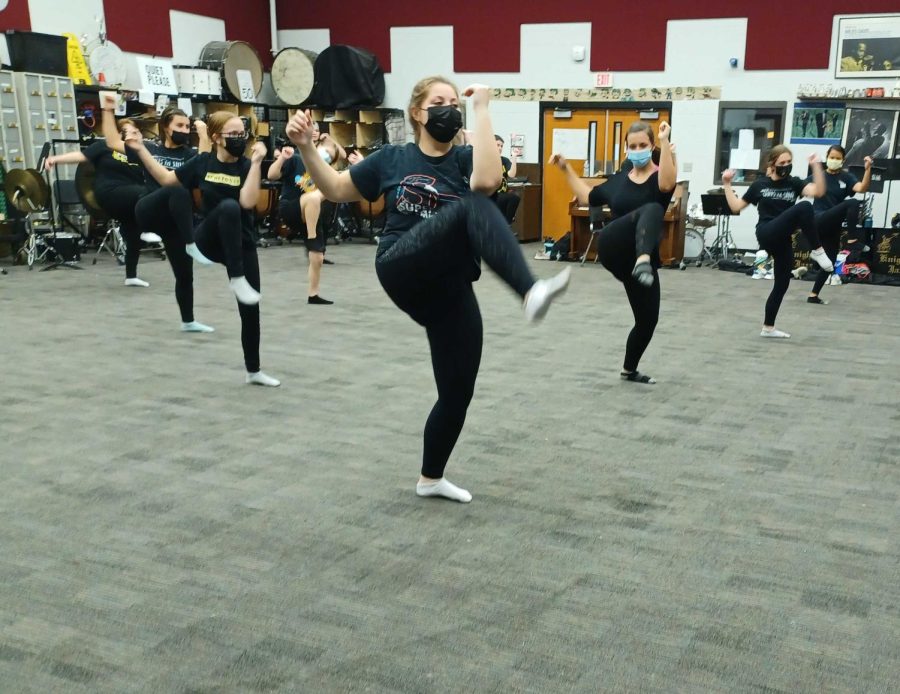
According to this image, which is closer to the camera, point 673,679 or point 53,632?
point 673,679

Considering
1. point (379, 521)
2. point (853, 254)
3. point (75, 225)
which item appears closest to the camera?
point (379, 521)

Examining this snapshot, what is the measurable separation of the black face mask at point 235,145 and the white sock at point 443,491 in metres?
2.25

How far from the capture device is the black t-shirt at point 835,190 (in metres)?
8.12

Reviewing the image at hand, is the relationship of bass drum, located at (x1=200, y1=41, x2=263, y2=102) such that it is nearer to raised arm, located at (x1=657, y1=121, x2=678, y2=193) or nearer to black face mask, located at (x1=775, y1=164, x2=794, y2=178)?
black face mask, located at (x1=775, y1=164, x2=794, y2=178)

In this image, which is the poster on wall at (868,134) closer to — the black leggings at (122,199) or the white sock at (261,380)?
the black leggings at (122,199)

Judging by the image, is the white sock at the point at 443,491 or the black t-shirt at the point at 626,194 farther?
the black t-shirt at the point at 626,194

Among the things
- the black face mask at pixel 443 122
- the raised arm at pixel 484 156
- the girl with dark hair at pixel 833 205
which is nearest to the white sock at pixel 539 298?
the raised arm at pixel 484 156

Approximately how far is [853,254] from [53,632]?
8935 mm

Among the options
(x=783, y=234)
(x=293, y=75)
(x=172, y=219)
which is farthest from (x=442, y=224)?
(x=293, y=75)

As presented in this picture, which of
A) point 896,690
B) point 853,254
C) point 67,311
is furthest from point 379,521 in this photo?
point 853,254

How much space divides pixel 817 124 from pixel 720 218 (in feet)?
5.37

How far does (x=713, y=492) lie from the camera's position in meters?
3.16

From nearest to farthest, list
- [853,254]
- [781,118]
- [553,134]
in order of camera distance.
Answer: [853,254] → [781,118] → [553,134]

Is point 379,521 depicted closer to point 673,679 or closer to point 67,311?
point 673,679
